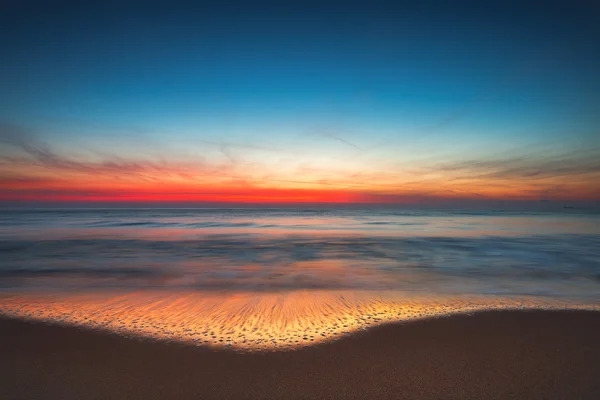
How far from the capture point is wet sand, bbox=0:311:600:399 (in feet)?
12.3

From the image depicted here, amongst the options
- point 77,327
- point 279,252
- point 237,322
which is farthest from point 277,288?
point 279,252

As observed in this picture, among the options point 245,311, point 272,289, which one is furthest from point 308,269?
point 245,311

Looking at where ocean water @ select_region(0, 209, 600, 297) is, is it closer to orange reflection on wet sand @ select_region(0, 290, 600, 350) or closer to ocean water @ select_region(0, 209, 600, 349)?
ocean water @ select_region(0, 209, 600, 349)

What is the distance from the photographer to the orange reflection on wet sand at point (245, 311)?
5.38 metres

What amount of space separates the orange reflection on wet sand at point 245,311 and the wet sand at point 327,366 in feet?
1.37

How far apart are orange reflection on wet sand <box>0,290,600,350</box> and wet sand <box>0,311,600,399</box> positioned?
0.42 meters

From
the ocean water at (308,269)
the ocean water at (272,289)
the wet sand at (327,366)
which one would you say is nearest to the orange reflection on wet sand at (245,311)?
the ocean water at (272,289)

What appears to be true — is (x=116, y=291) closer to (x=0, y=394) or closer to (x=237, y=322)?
(x=237, y=322)

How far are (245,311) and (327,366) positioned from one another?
2.97m

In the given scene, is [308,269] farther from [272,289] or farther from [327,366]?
[327,366]

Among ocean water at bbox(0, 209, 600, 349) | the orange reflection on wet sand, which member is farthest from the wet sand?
ocean water at bbox(0, 209, 600, 349)

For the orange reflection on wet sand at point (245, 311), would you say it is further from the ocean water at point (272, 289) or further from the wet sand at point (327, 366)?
the wet sand at point (327, 366)

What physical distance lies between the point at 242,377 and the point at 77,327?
3.37 meters

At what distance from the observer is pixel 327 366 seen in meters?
4.27
